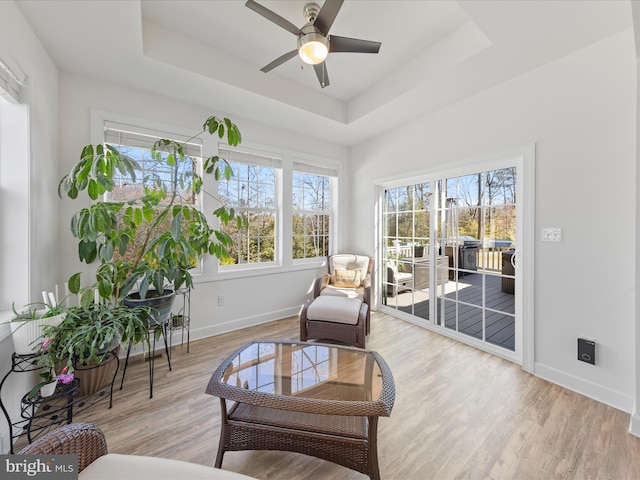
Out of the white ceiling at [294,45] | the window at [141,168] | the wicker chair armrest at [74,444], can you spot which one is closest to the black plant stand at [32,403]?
the wicker chair armrest at [74,444]

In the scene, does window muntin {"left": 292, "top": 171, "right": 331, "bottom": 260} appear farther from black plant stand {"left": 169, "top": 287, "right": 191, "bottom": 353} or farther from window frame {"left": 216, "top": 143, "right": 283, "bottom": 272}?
black plant stand {"left": 169, "top": 287, "right": 191, "bottom": 353}

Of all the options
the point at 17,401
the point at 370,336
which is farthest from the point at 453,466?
the point at 17,401

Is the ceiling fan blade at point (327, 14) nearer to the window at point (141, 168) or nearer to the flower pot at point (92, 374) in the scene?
the window at point (141, 168)

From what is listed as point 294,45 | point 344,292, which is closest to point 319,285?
point 344,292

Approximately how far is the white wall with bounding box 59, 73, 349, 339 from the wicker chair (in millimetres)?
2112

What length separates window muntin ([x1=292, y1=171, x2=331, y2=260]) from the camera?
391 centimetres

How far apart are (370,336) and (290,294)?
1.28m

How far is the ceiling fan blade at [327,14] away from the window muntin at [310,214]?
2.14m

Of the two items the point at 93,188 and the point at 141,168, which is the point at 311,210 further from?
the point at 93,188

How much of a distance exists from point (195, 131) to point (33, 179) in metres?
1.52

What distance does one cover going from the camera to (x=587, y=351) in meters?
2.00

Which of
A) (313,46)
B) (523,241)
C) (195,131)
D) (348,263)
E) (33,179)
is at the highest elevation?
(313,46)

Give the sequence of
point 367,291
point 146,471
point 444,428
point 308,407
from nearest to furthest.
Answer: point 146,471
point 308,407
point 444,428
point 367,291

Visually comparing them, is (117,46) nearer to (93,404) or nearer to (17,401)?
(17,401)
